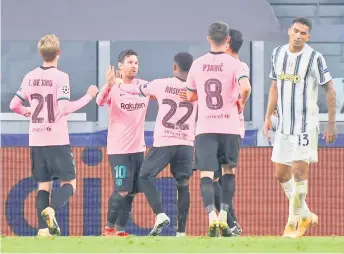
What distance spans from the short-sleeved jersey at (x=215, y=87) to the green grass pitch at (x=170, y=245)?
47.0 inches

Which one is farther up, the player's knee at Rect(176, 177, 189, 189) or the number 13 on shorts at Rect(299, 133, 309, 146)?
the number 13 on shorts at Rect(299, 133, 309, 146)

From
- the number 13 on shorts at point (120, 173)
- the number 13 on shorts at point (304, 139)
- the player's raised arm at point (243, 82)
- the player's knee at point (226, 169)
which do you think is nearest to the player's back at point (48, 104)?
the number 13 on shorts at point (120, 173)

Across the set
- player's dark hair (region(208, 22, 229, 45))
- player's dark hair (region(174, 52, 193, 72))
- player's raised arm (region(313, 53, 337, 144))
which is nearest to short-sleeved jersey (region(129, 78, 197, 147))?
player's dark hair (region(174, 52, 193, 72))

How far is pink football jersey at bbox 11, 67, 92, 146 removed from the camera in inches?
633

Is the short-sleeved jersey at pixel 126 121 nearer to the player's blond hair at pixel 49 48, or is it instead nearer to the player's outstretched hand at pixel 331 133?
the player's blond hair at pixel 49 48

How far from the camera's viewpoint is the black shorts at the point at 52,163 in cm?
1619

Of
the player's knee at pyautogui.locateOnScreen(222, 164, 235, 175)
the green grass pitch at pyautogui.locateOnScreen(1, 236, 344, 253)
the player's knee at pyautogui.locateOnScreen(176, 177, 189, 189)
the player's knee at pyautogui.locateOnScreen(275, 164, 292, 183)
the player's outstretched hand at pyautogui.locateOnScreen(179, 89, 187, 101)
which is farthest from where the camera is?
the player's knee at pyautogui.locateOnScreen(176, 177, 189, 189)

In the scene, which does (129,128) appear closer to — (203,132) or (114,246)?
(203,132)

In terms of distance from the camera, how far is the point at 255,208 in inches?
794

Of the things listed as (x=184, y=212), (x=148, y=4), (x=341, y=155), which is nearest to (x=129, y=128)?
(x=184, y=212)

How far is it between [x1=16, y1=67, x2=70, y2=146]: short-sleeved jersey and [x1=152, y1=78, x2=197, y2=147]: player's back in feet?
3.13

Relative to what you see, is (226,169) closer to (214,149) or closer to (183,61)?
(214,149)

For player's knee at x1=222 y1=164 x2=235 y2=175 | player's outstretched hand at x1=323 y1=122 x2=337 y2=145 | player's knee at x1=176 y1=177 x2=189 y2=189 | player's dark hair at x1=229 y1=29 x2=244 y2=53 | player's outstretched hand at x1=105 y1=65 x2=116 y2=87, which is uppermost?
player's dark hair at x1=229 y1=29 x2=244 y2=53

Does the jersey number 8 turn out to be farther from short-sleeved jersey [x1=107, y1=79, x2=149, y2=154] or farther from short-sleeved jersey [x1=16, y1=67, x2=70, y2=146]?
short-sleeved jersey [x1=16, y1=67, x2=70, y2=146]
